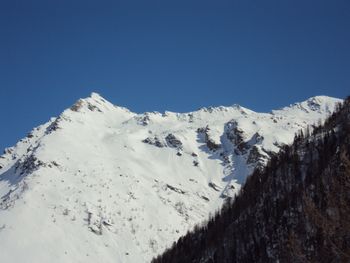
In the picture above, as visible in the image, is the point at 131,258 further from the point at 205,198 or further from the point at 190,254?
the point at 205,198

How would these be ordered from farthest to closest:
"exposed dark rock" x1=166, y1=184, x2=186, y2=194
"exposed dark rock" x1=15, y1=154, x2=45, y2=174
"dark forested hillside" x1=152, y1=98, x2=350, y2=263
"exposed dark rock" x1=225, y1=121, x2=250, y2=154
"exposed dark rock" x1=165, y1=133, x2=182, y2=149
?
"exposed dark rock" x1=165, y1=133, x2=182, y2=149
"exposed dark rock" x1=225, y1=121, x2=250, y2=154
"exposed dark rock" x1=166, y1=184, x2=186, y2=194
"exposed dark rock" x1=15, y1=154, x2=45, y2=174
"dark forested hillside" x1=152, y1=98, x2=350, y2=263

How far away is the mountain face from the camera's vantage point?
105938 millimetres

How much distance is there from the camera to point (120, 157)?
164m

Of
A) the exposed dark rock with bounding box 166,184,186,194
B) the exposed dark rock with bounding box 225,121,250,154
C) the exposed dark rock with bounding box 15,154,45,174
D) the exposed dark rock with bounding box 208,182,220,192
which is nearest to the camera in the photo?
the exposed dark rock with bounding box 15,154,45,174

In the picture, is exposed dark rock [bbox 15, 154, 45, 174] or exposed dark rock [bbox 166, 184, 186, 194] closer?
exposed dark rock [bbox 15, 154, 45, 174]

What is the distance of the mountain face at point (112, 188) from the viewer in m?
106

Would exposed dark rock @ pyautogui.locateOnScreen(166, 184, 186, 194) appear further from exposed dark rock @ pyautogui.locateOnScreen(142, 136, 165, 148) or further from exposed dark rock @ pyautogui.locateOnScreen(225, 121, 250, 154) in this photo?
exposed dark rock @ pyautogui.locateOnScreen(225, 121, 250, 154)

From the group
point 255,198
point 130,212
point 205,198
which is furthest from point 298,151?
point 205,198

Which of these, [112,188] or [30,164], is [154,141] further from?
[30,164]

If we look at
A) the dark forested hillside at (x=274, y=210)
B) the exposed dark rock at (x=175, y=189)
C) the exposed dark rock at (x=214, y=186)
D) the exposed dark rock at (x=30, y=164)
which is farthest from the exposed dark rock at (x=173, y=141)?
the dark forested hillside at (x=274, y=210)

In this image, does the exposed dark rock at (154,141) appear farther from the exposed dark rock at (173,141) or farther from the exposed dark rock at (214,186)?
the exposed dark rock at (214,186)

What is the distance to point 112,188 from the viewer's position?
453 feet

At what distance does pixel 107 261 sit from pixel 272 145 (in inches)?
3856

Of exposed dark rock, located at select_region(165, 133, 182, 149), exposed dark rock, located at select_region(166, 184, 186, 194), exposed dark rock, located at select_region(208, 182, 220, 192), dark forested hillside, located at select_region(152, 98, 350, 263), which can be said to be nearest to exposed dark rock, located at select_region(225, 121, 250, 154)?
exposed dark rock, located at select_region(165, 133, 182, 149)
